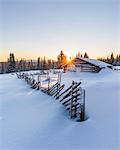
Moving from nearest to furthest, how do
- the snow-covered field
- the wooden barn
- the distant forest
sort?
the snow-covered field
the wooden barn
the distant forest

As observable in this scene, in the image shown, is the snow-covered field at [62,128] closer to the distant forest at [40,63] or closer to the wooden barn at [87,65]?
the wooden barn at [87,65]

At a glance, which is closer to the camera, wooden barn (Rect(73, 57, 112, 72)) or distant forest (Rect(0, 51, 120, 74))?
wooden barn (Rect(73, 57, 112, 72))

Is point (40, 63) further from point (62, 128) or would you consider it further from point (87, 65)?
point (62, 128)

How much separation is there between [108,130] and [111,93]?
439cm

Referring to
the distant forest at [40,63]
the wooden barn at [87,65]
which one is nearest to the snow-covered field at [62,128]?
the wooden barn at [87,65]

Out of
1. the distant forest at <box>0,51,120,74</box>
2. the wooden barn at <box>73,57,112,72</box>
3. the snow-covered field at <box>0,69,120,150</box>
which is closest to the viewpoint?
the snow-covered field at <box>0,69,120,150</box>

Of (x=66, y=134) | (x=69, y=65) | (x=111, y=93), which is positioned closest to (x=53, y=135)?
(x=66, y=134)

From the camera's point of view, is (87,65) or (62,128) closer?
(62,128)

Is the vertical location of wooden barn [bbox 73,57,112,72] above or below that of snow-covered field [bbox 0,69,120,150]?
above

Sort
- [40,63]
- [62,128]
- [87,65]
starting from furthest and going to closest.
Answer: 1. [40,63]
2. [87,65]
3. [62,128]

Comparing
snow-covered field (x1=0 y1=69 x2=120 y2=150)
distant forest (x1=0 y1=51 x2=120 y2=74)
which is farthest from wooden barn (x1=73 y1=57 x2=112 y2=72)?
snow-covered field (x1=0 y1=69 x2=120 y2=150)

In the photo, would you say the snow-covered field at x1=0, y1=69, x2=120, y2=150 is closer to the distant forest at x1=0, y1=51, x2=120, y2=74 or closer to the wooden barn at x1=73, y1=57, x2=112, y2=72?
the wooden barn at x1=73, y1=57, x2=112, y2=72

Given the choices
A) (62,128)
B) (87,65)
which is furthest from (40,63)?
(62,128)

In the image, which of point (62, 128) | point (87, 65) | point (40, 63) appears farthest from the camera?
point (40, 63)
